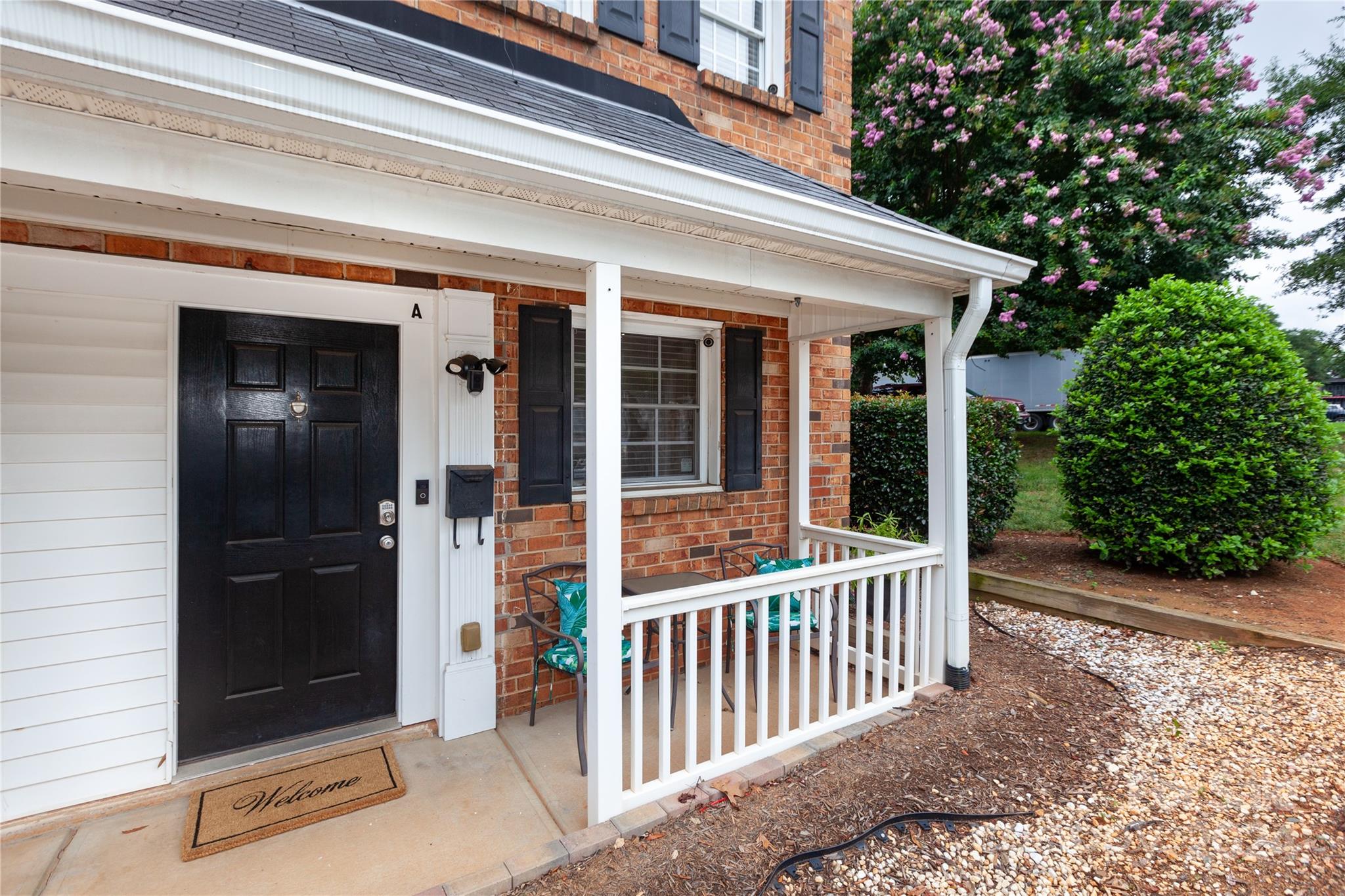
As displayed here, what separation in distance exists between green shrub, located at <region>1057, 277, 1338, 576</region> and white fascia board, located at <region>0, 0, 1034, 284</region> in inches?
157

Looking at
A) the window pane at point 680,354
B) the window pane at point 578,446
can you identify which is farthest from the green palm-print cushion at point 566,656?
the window pane at point 680,354

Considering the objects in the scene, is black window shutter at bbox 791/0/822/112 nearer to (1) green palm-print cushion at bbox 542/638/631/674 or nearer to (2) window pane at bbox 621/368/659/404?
(2) window pane at bbox 621/368/659/404

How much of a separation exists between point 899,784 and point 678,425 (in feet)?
7.60

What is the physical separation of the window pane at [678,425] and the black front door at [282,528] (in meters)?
1.61

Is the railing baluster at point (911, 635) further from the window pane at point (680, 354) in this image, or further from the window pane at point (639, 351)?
the window pane at point (639, 351)

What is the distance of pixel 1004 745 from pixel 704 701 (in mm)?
1532

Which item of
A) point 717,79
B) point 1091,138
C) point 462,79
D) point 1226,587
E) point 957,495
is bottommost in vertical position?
point 1226,587

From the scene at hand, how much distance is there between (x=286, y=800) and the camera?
8.08 feet

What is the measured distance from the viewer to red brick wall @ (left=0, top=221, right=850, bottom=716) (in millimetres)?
2635

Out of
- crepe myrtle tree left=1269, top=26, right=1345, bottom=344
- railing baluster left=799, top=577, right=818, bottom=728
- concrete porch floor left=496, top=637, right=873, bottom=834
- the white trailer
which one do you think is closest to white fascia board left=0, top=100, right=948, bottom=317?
railing baluster left=799, top=577, right=818, bottom=728

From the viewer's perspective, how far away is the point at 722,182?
7.18 ft

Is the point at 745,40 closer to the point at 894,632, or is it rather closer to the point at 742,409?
the point at 742,409

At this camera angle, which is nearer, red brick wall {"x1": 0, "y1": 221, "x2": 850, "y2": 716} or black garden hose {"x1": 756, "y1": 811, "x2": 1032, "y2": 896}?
black garden hose {"x1": 756, "y1": 811, "x2": 1032, "y2": 896}

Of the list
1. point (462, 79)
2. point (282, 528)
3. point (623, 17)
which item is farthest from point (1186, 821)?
point (623, 17)
